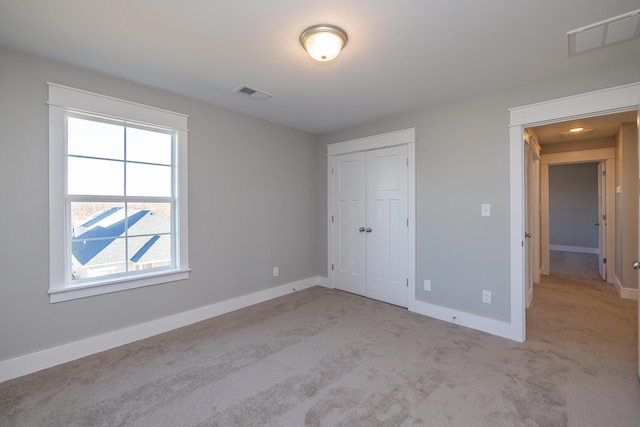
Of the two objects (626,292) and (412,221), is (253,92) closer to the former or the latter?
(412,221)

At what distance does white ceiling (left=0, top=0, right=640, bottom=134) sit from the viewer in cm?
172

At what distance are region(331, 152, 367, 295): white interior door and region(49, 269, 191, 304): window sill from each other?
2.16 m

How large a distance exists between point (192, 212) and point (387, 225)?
7.80 feet

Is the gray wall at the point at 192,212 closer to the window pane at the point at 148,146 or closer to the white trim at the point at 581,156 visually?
the window pane at the point at 148,146

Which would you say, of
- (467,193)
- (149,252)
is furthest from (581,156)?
(149,252)

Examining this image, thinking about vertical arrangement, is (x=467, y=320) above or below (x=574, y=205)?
below

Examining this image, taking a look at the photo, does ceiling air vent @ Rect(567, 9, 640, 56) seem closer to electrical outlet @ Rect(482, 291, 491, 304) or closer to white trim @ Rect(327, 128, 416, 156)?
white trim @ Rect(327, 128, 416, 156)

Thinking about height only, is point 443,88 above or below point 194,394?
above

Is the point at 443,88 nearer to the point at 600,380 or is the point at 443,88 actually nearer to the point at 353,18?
the point at 353,18

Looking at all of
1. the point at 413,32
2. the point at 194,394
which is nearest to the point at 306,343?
the point at 194,394

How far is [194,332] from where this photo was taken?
295cm

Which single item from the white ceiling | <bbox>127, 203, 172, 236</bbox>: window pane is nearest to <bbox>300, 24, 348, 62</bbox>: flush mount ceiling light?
the white ceiling

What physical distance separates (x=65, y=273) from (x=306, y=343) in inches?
83.2

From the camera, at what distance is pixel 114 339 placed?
8.61ft
